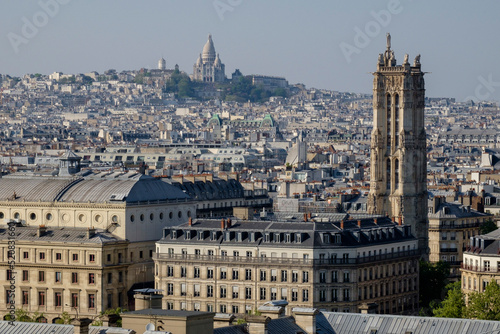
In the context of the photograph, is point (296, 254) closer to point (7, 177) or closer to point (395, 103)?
point (7, 177)

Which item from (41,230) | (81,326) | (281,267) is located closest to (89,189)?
(41,230)

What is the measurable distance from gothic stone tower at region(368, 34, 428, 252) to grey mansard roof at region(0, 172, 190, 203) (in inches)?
655

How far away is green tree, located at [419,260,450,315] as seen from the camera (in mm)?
85919

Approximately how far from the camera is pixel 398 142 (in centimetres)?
10431

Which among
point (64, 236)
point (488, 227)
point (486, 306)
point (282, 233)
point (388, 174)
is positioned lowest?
point (486, 306)

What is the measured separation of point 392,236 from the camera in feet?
272

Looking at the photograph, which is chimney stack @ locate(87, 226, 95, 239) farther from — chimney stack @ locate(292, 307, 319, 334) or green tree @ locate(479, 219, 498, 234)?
chimney stack @ locate(292, 307, 319, 334)

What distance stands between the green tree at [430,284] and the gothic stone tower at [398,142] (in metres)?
14.1

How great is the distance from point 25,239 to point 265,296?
1363 cm

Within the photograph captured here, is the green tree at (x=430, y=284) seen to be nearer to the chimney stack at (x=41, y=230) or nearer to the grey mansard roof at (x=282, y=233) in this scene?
the grey mansard roof at (x=282, y=233)

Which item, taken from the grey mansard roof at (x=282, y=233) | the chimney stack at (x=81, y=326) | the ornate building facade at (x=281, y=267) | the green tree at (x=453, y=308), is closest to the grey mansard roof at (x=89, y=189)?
the grey mansard roof at (x=282, y=233)

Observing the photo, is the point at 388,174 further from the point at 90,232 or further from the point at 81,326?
the point at 81,326

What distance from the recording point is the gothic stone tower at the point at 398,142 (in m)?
104

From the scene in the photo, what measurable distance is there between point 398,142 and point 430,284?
1882 centimetres
